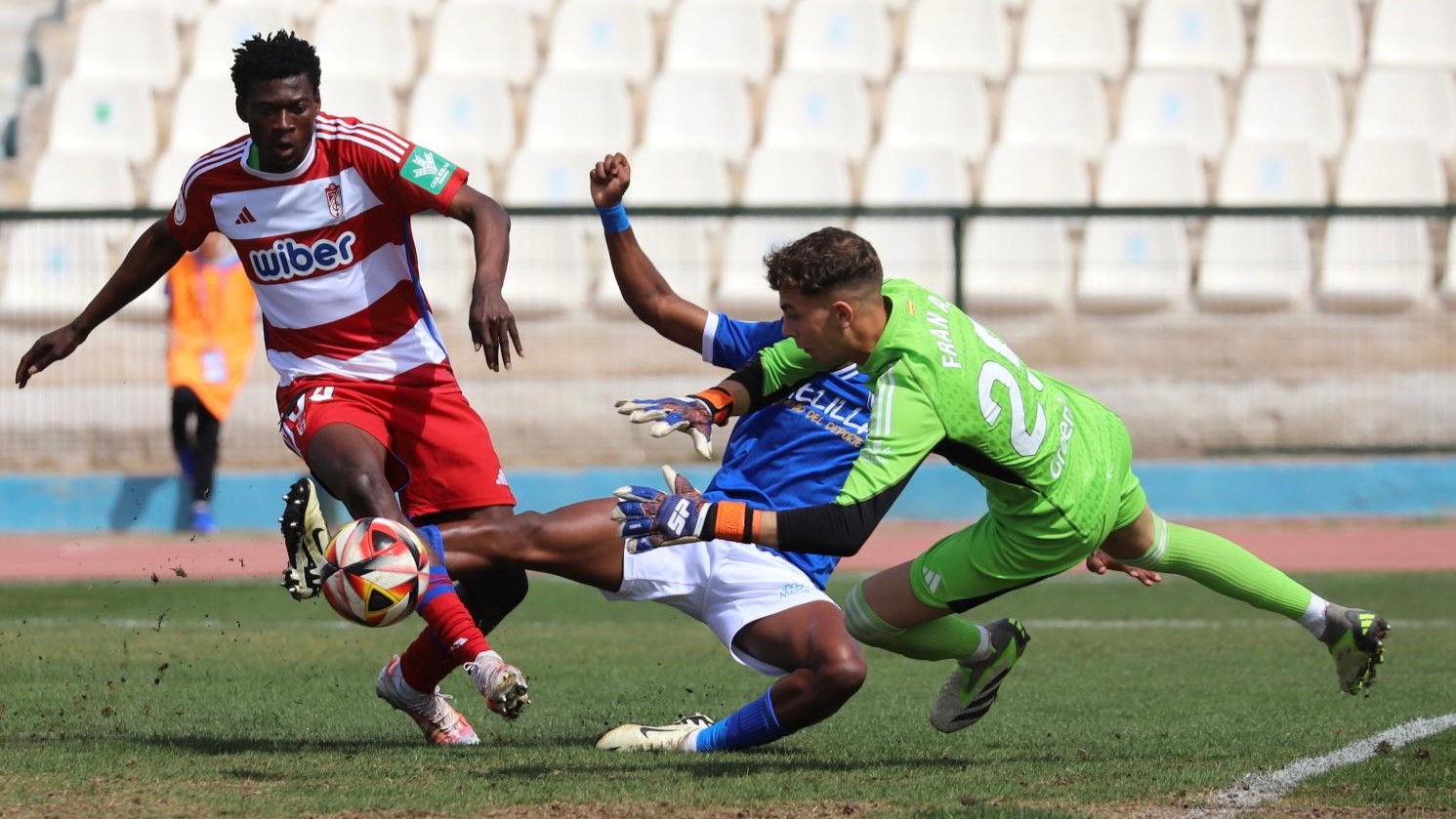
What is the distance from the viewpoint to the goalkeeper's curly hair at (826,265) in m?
5.09

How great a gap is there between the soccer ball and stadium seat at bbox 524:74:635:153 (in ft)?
35.7

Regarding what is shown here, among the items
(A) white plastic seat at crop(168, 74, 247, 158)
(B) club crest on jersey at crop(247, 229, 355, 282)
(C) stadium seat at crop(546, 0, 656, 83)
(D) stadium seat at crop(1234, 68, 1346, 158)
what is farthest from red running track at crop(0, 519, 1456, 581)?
(C) stadium seat at crop(546, 0, 656, 83)

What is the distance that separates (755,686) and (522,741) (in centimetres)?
164

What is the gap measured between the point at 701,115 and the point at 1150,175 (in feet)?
13.0

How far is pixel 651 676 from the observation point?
7.81 meters

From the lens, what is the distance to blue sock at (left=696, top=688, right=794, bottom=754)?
5.60 metres

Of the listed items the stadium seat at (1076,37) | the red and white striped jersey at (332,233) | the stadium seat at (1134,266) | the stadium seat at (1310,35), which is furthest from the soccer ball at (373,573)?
the stadium seat at (1310,35)

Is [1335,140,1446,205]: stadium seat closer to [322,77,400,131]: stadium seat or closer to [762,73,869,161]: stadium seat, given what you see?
[762,73,869,161]: stadium seat

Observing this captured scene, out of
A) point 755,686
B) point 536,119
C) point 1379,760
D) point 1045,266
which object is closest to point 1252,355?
point 1045,266

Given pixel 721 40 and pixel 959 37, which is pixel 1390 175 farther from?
pixel 721 40

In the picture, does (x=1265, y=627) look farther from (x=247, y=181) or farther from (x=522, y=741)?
(x=247, y=181)

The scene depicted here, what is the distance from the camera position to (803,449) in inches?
237

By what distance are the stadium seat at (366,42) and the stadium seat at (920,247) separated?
5357 millimetres

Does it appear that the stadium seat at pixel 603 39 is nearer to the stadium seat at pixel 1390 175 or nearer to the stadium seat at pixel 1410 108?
the stadium seat at pixel 1390 175
